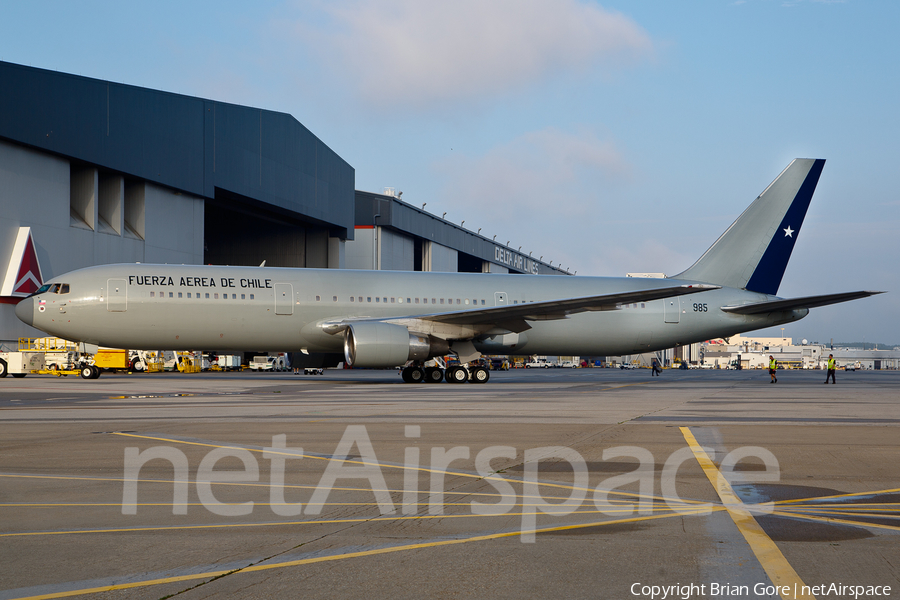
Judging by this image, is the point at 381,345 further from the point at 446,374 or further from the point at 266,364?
the point at 266,364

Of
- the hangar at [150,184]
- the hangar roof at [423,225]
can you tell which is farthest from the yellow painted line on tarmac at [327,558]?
the hangar roof at [423,225]

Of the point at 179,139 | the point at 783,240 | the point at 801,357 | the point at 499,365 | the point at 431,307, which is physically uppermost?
the point at 179,139

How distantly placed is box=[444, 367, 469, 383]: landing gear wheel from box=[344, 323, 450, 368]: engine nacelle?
6.98 ft

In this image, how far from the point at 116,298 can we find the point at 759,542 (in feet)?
81.2

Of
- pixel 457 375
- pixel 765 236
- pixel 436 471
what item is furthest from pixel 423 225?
pixel 436 471

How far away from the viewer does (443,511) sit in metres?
5.62

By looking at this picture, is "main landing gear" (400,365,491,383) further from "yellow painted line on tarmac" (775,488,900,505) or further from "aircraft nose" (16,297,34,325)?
"yellow painted line on tarmac" (775,488,900,505)

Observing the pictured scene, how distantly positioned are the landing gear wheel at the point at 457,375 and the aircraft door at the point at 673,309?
939cm

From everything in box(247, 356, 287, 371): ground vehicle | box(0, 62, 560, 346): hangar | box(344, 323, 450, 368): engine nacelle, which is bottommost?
box(247, 356, 287, 371): ground vehicle

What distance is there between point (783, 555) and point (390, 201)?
65.0 meters

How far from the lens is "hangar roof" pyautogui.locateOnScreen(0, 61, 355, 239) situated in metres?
35.8

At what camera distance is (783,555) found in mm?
4426

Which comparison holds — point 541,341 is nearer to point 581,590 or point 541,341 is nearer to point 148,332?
point 148,332

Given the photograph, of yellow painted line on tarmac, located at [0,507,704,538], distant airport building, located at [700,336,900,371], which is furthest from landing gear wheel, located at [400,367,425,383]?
distant airport building, located at [700,336,900,371]
